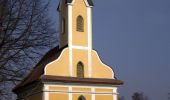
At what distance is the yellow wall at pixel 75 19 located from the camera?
3531 centimetres

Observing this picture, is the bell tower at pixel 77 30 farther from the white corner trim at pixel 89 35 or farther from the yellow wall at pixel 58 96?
the yellow wall at pixel 58 96

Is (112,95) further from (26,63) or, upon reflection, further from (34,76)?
(26,63)

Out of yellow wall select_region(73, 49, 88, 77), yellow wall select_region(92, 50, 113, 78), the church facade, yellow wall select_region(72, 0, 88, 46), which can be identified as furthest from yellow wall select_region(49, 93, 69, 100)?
yellow wall select_region(72, 0, 88, 46)

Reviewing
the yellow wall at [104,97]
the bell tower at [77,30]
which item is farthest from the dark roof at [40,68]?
the yellow wall at [104,97]

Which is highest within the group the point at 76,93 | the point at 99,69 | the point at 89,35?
the point at 89,35

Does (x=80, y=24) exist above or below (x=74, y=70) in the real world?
above

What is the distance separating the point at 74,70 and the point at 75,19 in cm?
435

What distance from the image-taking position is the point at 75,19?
35.6 metres

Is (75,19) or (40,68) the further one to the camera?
(40,68)

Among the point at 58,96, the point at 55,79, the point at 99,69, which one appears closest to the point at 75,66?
the point at 99,69

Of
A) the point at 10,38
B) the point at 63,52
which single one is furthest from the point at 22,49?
the point at 63,52

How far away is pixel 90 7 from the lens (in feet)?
119

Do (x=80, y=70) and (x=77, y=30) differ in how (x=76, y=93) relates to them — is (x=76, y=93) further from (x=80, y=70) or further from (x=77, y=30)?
(x=77, y=30)

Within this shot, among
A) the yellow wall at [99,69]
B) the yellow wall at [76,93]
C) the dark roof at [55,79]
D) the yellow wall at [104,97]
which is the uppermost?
the yellow wall at [99,69]
